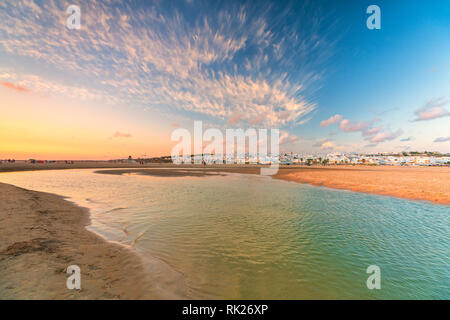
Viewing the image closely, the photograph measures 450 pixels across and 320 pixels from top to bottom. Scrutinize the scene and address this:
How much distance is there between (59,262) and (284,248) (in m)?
8.96

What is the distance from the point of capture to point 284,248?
830 centimetres

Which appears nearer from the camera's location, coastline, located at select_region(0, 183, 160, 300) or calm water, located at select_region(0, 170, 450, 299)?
coastline, located at select_region(0, 183, 160, 300)

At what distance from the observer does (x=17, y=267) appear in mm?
5492

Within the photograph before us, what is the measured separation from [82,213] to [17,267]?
26.6ft

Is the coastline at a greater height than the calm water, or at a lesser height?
greater

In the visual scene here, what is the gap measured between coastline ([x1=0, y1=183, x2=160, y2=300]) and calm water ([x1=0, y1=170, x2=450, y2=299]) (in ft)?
2.25

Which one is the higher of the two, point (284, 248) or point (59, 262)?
point (59, 262)

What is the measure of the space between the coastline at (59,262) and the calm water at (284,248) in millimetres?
687

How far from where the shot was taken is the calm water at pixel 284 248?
5.64 meters

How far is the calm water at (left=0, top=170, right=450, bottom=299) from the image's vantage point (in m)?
5.64
